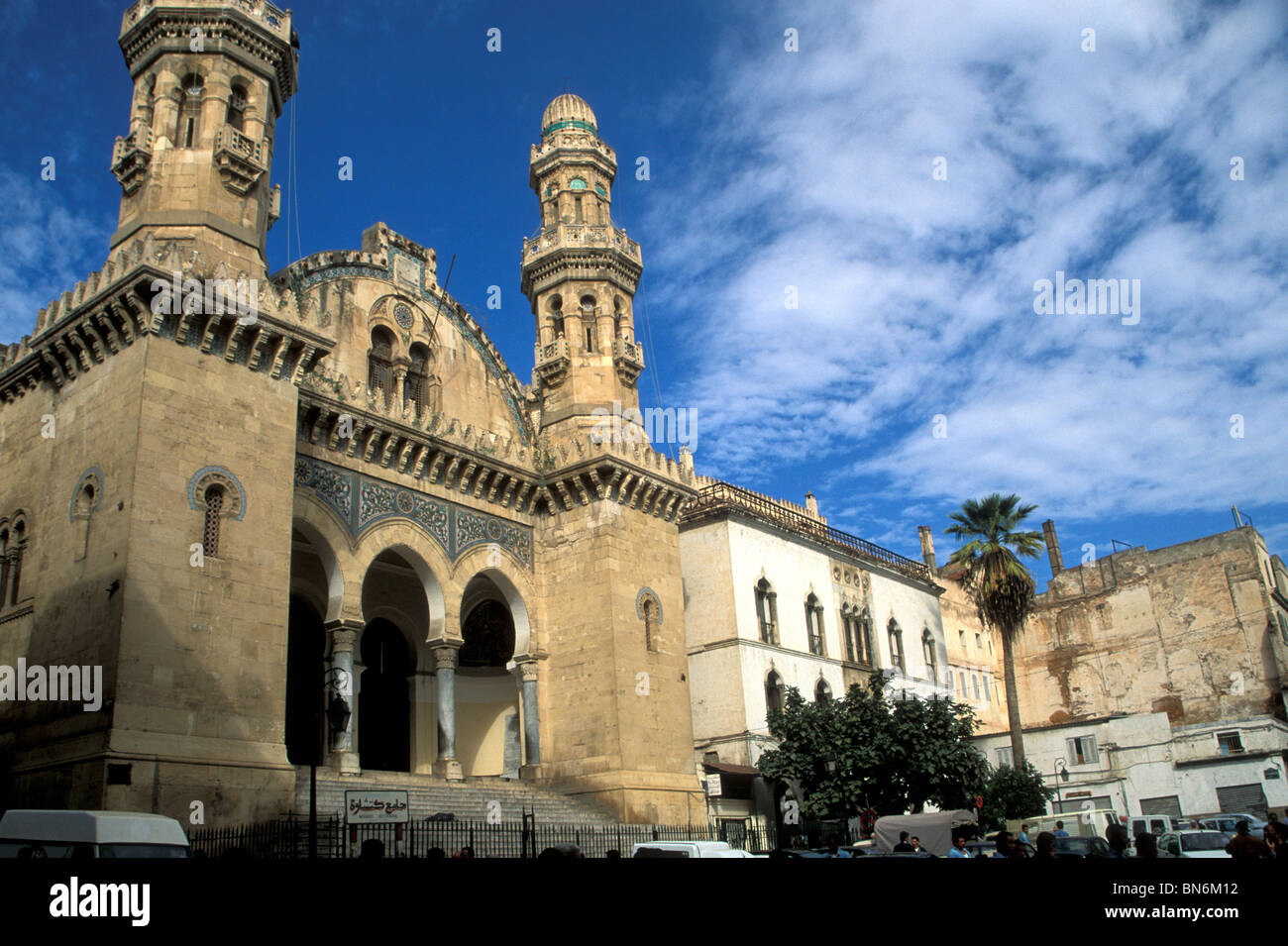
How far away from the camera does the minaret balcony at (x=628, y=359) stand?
83.4 feet

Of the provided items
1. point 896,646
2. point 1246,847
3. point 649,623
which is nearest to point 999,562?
point 896,646

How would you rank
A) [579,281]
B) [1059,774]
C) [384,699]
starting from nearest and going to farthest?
[384,699] < [579,281] < [1059,774]

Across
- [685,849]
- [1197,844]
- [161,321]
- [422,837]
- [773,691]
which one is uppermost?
[161,321]

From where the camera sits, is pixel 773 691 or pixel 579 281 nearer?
pixel 579 281

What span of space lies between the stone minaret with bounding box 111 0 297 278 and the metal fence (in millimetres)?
8937

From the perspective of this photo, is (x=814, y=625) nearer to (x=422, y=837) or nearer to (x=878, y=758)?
(x=878, y=758)

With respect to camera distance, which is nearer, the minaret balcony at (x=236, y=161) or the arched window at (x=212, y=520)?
the arched window at (x=212, y=520)

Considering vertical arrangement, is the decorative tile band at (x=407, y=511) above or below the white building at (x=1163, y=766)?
above

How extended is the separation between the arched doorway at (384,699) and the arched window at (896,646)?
62.7ft

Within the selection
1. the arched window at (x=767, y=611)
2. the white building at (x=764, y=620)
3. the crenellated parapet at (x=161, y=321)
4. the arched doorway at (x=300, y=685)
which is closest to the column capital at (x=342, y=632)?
the arched doorway at (x=300, y=685)

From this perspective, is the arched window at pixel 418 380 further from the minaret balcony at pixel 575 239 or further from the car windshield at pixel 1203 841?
the car windshield at pixel 1203 841

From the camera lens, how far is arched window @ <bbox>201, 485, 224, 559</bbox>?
1559 centimetres

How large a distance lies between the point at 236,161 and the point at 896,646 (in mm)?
27373

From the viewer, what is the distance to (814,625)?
107ft
